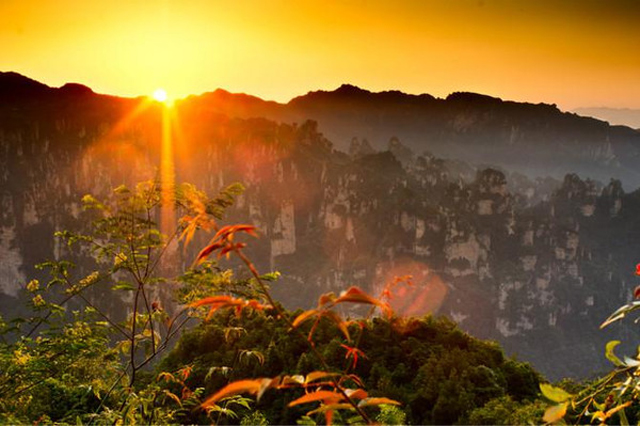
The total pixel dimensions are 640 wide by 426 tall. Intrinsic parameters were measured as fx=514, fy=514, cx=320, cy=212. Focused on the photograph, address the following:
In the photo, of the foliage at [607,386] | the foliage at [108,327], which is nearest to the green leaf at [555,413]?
the foliage at [607,386]

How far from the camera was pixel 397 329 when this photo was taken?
57.4 feet

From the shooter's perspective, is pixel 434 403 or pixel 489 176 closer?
pixel 434 403

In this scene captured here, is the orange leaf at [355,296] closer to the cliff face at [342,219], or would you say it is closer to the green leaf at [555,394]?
the green leaf at [555,394]

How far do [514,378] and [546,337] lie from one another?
389ft

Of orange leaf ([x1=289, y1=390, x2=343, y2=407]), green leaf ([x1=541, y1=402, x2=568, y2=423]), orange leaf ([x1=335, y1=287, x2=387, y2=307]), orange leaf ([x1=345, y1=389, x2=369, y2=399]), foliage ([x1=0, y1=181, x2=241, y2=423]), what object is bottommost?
foliage ([x1=0, y1=181, x2=241, y2=423])

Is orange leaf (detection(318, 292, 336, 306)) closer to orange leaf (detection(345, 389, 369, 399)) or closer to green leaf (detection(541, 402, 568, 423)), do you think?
orange leaf (detection(345, 389, 369, 399))

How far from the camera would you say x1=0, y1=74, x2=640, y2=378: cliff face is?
372 ft

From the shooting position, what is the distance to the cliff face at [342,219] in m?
113

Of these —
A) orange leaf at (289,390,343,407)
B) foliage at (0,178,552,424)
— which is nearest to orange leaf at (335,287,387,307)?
foliage at (0,178,552,424)

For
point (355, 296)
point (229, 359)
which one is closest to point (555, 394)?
point (355, 296)

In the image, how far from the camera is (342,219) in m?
137

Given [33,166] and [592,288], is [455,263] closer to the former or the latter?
[592,288]

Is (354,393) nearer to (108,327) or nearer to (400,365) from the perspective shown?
(108,327)

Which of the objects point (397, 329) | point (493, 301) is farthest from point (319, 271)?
point (397, 329)
